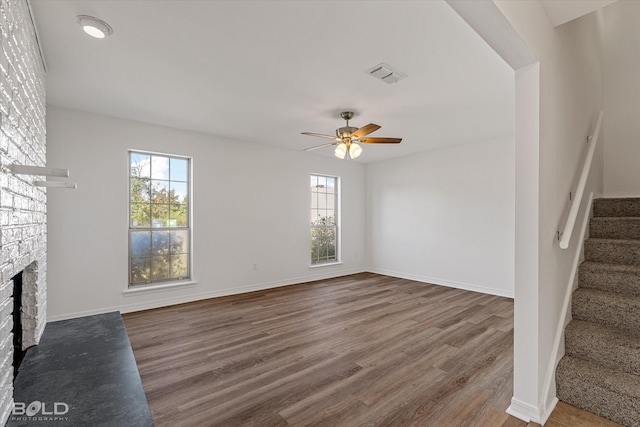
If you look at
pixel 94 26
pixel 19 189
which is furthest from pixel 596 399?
pixel 94 26

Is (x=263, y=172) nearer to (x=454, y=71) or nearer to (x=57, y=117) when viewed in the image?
(x=57, y=117)

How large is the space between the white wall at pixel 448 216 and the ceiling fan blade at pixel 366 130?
9.06 feet

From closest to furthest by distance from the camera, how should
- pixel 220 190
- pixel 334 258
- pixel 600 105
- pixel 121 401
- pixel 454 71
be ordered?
pixel 121 401, pixel 454 71, pixel 600 105, pixel 220 190, pixel 334 258

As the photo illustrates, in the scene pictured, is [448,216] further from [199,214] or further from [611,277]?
[199,214]

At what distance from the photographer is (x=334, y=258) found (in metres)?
6.73

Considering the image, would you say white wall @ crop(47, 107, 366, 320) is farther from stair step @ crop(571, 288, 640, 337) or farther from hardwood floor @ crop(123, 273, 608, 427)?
stair step @ crop(571, 288, 640, 337)

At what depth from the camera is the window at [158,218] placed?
168 inches

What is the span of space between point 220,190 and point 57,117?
2.17 meters

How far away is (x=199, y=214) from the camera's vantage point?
Answer: 15.4ft

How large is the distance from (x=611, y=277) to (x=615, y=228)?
0.75 m

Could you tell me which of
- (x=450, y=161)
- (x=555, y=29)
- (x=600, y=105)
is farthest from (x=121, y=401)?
(x=450, y=161)

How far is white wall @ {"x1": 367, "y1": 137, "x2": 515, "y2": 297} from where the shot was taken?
4.93m

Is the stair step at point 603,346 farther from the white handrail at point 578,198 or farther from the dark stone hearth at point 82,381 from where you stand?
the dark stone hearth at point 82,381

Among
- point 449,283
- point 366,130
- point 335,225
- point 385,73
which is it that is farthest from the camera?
point 335,225
